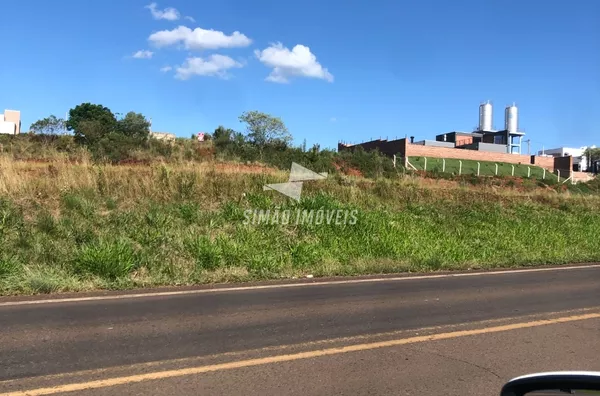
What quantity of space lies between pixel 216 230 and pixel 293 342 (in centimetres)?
818

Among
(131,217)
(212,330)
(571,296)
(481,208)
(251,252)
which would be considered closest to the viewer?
(212,330)

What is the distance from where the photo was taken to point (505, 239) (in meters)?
16.0

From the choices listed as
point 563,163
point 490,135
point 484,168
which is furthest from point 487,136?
point 484,168

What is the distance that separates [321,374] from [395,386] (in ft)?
2.24

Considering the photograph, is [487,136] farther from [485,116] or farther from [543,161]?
[543,161]

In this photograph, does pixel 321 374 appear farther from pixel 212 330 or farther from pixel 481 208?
pixel 481 208

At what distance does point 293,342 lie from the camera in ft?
17.6

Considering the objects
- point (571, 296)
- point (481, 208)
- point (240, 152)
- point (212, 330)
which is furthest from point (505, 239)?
point (240, 152)

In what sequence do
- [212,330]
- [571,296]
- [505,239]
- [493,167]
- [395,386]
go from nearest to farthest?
1. [395,386]
2. [212,330]
3. [571,296]
4. [505,239]
5. [493,167]

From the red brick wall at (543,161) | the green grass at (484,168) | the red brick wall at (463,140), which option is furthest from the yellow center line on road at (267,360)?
the red brick wall at (463,140)

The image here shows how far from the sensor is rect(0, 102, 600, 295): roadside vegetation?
9.47m

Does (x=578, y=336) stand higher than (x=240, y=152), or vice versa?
(x=240, y=152)

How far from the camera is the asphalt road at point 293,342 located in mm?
4195

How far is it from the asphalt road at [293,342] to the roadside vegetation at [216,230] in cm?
184
